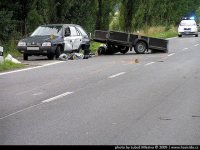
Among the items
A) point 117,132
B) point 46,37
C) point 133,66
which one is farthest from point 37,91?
point 46,37

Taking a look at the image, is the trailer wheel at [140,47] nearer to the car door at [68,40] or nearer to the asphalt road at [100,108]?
the car door at [68,40]

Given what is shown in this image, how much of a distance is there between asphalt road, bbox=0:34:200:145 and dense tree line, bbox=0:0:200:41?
1192 cm

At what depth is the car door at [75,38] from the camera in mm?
24359

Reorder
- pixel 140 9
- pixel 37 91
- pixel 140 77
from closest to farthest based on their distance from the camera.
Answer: pixel 37 91, pixel 140 77, pixel 140 9

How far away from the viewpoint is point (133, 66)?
19328 millimetres

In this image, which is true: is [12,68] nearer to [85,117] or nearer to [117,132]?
[85,117]

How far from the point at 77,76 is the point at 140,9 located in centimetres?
3412

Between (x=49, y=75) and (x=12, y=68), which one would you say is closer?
(x=49, y=75)

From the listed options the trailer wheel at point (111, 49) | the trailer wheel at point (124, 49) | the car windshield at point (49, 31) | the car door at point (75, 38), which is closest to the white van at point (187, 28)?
the trailer wheel at point (124, 49)

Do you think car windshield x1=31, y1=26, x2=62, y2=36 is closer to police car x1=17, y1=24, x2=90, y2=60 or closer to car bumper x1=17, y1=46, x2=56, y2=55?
police car x1=17, y1=24, x2=90, y2=60

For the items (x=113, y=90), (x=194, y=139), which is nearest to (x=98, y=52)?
(x=113, y=90)

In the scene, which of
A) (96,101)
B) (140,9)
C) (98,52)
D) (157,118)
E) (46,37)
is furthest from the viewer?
(140,9)

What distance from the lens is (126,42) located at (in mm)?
26438

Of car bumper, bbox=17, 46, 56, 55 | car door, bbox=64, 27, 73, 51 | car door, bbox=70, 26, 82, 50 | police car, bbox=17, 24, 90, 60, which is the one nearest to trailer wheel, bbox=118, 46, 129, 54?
police car, bbox=17, 24, 90, 60
